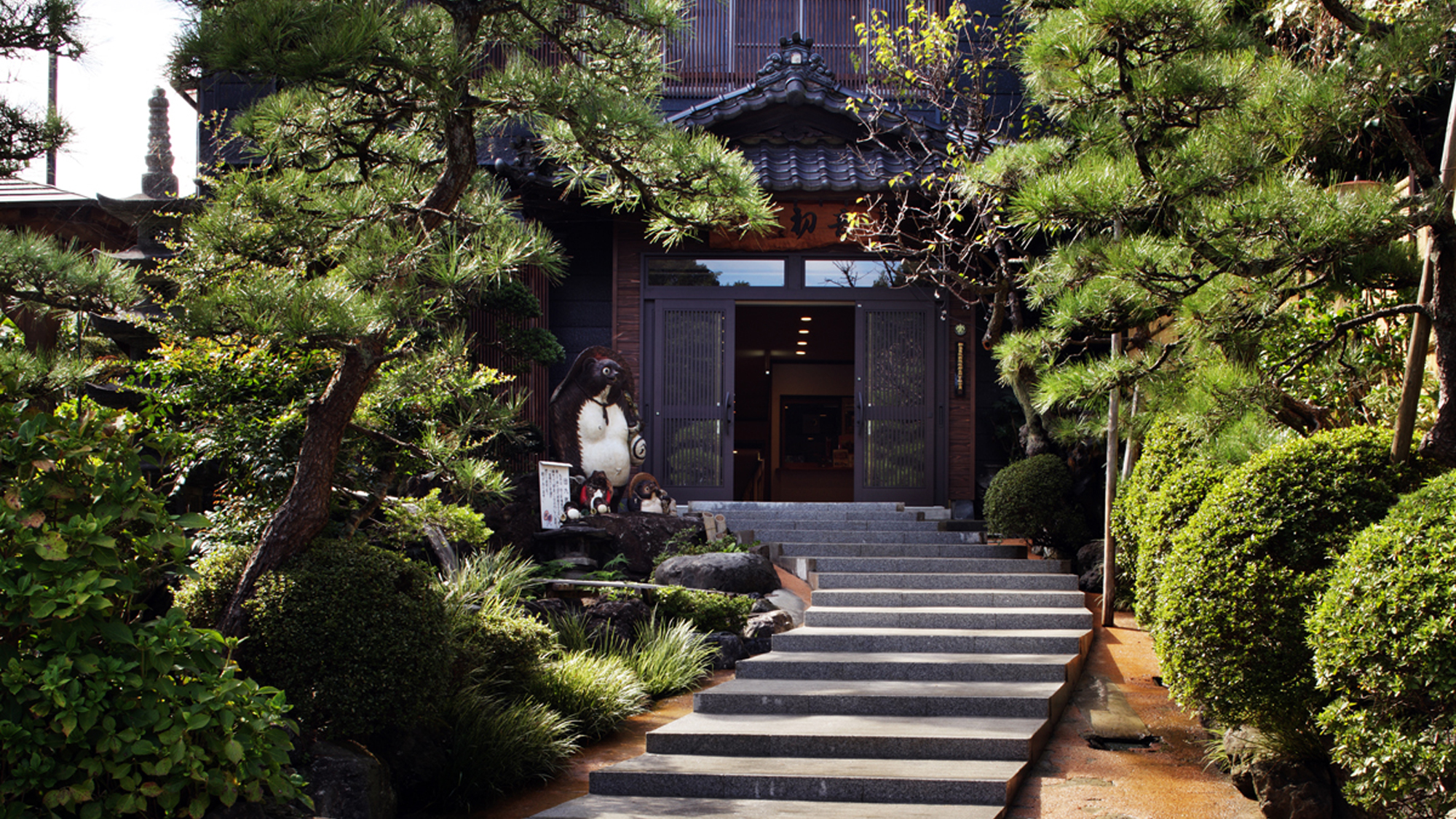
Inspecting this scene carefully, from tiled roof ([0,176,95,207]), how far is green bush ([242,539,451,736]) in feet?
19.6

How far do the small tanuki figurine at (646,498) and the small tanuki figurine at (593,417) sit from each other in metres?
0.16

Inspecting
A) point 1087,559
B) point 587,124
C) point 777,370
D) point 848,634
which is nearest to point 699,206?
point 587,124

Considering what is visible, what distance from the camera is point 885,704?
5133 mm

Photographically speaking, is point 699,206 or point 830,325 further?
point 830,325

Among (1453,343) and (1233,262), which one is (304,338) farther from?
(1453,343)

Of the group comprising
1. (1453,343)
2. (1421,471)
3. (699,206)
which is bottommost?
(1421,471)

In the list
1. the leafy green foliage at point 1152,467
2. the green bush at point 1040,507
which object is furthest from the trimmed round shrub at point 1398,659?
the green bush at point 1040,507

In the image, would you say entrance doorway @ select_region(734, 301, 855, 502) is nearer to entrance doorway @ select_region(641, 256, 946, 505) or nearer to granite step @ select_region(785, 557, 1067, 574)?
entrance doorway @ select_region(641, 256, 946, 505)

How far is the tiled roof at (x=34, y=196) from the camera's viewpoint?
316 inches

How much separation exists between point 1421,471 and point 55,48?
5.20 meters

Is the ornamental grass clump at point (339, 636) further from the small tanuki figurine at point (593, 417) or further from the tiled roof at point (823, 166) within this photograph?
the tiled roof at point (823, 166)

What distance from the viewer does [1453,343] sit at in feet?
11.6

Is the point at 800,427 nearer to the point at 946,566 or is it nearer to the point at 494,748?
the point at 946,566

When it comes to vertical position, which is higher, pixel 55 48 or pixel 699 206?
pixel 55 48
